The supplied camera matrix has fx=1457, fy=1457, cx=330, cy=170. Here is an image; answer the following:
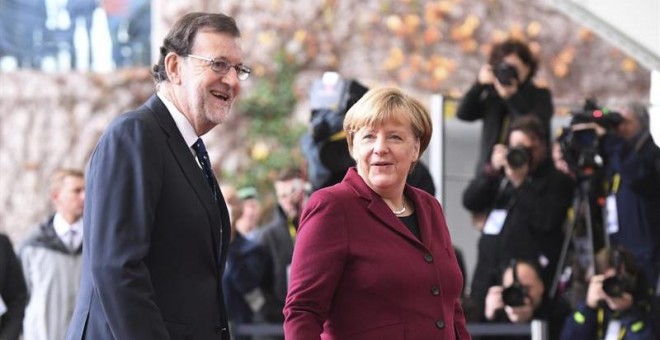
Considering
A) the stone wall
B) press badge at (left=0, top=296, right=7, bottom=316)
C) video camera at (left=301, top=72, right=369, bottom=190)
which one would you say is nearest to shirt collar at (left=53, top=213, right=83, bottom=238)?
press badge at (left=0, top=296, right=7, bottom=316)

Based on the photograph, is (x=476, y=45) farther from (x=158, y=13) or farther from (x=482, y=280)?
(x=482, y=280)

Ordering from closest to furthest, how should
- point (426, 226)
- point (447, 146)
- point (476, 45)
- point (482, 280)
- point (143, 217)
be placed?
point (143, 217)
point (426, 226)
point (482, 280)
point (447, 146)
point (476, 45)

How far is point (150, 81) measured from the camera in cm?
1698

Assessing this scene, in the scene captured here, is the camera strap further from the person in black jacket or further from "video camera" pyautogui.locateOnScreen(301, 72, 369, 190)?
the person in black jacket

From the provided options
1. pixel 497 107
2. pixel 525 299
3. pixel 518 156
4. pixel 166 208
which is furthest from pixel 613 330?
pixel 166 208

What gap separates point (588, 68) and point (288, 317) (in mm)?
12808

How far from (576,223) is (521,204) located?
323 millimetres

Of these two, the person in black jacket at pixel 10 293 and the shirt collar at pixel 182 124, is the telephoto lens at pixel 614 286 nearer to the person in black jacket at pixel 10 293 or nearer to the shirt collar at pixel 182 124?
the person in black jacket at pixel 10 293

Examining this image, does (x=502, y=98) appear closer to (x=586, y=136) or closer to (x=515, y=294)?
(x=586, y=136)

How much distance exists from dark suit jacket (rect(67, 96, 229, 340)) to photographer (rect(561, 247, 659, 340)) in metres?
3.55

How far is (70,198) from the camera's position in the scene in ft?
29.6

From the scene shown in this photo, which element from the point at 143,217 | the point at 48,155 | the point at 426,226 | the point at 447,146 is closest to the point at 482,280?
the point at 447,146

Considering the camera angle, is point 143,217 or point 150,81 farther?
point 150,81

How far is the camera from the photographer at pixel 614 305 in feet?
23.9
